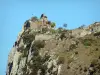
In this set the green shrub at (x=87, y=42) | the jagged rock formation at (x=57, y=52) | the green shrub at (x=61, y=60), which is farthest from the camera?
the green shrub at (x=87, y=42)

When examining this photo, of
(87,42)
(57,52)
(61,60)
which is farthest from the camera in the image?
(87,42)

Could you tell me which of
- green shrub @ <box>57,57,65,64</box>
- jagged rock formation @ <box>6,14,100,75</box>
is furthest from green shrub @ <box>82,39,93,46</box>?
green shrub @ <box>57,57,65,64</box>

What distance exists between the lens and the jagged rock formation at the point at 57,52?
148 feet

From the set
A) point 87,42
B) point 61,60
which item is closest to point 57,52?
point 61,60

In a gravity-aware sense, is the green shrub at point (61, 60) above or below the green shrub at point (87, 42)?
below

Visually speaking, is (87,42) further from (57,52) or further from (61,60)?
(61,60)

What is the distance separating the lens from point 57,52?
52812mm

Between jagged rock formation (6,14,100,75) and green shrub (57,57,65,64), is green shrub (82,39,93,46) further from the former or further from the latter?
green shrub (57,57,65,64)

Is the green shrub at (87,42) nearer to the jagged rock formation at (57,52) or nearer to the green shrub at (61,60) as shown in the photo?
the jagged rock formation at (57,52)

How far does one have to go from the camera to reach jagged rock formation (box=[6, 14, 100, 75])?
45125 mm

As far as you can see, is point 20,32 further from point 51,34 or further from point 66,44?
point 66,44

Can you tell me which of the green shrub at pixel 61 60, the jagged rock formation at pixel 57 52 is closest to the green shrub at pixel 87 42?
the jagged rock formation at pixel 57 52

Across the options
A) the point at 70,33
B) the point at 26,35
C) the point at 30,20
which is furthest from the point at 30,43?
the point at 30,20

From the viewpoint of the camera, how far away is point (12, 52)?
76.9 meters
